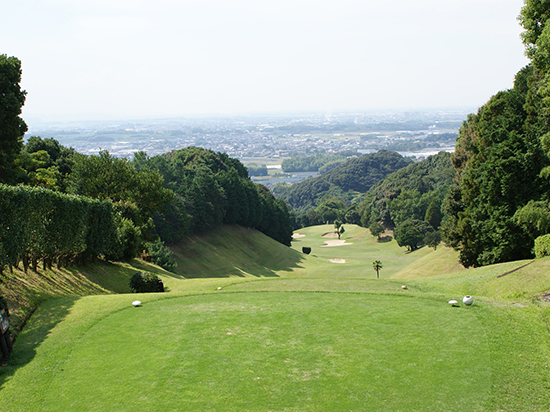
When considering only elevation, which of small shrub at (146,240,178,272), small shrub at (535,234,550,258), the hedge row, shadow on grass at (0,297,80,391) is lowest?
small shrub at (146,240,178,272)

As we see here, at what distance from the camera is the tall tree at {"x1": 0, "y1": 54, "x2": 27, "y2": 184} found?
100 ft

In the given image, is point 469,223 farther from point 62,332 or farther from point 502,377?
point 62,332

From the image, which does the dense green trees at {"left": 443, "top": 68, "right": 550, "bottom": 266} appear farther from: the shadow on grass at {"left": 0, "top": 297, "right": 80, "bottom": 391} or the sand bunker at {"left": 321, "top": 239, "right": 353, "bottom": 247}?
the sand bunker at {"left": 321, "top": 239, "right": 353, "bottom": 247}

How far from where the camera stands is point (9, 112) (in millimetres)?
30828

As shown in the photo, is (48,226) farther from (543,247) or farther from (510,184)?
(510,184)

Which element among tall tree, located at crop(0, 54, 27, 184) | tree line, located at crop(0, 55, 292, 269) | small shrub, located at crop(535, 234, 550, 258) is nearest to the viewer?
tree line, located at crop(0, 55, 292, 269)

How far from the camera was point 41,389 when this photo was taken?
1029cm

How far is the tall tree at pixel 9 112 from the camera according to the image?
100 ft

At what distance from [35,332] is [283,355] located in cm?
798

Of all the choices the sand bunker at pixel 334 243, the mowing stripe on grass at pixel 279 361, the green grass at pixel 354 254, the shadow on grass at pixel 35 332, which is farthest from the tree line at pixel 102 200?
the sand bunker at pixel 334 243

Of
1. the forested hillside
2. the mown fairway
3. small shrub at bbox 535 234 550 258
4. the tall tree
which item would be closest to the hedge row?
the mown fairway

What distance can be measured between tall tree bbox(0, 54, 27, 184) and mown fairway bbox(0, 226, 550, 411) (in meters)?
18.1

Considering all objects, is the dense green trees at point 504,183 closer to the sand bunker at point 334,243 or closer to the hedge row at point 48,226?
the hedge row at point 48,226

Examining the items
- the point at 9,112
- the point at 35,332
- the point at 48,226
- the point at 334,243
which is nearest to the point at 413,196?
the point at 334,243
